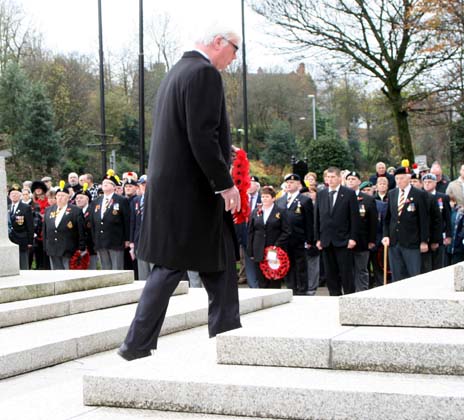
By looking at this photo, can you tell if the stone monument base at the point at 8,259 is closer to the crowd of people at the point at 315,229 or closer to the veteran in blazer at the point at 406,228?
the crowd of people at the point at 315,229

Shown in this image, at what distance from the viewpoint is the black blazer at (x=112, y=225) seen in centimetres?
1445

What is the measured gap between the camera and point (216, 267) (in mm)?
5027

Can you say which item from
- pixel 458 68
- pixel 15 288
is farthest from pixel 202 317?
pixel 458 68

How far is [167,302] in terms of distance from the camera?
4.93m

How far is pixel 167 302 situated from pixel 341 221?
25.2ft

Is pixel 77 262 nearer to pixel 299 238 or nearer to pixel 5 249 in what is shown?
pixel 299 238

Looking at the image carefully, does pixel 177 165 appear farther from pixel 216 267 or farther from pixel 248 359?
pixel 248 359

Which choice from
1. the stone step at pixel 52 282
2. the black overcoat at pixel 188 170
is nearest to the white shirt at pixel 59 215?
the stone step at pixel 52 282

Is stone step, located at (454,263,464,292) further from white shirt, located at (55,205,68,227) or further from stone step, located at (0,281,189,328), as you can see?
white shirt, located at (55,205,68,227)

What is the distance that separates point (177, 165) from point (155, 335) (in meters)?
1.01

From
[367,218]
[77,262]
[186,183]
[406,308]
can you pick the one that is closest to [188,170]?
[186,183]

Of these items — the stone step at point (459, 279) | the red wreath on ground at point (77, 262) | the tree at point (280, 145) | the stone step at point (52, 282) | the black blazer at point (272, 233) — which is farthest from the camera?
the tree at point (280, 145)

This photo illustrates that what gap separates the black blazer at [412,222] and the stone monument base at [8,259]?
5784 millimetres

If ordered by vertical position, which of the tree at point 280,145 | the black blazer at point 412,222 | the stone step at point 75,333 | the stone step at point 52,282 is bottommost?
the stone step at point 75,333
